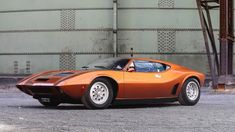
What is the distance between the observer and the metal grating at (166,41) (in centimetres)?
2309

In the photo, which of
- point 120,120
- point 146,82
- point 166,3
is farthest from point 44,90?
point 166,3

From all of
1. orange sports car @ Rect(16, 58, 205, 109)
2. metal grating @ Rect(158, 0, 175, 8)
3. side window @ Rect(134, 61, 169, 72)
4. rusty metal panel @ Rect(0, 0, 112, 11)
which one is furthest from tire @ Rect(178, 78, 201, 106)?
rusty metal panel @ Rect(0, 0, 112, 11)

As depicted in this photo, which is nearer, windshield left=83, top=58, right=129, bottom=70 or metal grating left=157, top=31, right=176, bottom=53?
windshield left=83, top=58, right=129, bottom=70

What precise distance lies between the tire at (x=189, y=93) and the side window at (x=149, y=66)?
63 cm

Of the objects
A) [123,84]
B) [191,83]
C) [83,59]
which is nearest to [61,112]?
[123,84]

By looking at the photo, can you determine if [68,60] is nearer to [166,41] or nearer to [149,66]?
[166,41]

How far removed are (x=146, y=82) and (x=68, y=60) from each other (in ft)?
36.3

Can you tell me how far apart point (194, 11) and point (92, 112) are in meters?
13.0

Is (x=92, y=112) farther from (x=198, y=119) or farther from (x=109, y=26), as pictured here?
(x=109, y=26)

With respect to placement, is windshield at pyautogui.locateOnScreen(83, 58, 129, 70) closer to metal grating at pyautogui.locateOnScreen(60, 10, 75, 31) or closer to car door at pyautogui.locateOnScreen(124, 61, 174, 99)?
car door at pyautogui.locateOnScreen(124, 61, 174, 99)

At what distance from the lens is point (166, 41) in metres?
23.1

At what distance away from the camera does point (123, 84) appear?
1219 cm

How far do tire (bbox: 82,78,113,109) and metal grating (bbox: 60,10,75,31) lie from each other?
11.5 metres

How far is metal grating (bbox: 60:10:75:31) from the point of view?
2322cm
